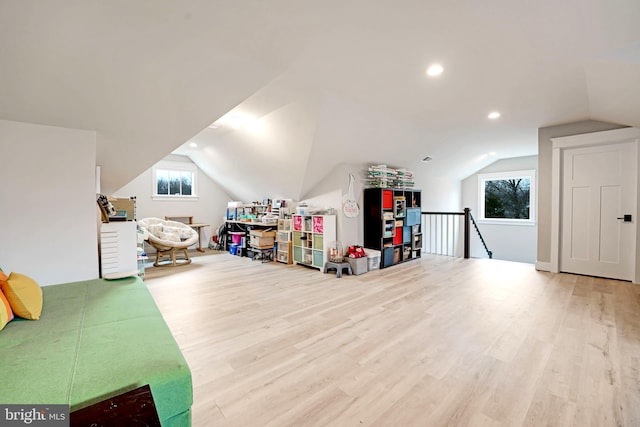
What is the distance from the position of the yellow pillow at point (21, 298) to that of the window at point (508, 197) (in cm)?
879

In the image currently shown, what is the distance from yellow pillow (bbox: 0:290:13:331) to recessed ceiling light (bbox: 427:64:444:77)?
362 centimetres

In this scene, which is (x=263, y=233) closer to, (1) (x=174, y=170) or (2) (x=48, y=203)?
(1) (x=174, y=170)

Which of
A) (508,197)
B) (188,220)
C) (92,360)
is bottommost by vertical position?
(92,360)

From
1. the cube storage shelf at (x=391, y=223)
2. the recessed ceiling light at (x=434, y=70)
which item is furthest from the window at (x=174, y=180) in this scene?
the recessed ceiling light at (x=434, y=70)

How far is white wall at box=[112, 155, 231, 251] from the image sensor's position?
20.2ft

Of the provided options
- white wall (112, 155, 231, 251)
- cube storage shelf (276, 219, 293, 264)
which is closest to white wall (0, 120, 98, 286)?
cube storage shelf (276, 219, 293, 264)

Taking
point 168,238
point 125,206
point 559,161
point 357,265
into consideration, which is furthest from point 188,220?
point 559,161

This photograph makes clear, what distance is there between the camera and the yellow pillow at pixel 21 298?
1.65 metres

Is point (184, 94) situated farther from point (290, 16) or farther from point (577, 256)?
point (577, 256)

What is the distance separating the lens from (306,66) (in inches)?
102

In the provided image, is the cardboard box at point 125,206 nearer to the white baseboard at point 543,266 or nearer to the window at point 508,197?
the white baseboard at point 543,266

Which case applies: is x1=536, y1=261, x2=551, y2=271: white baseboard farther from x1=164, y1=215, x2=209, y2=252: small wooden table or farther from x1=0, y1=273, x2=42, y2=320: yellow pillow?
x1=164, y1=215, x2=209, y2=252: small wooden table

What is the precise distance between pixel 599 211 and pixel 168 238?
24.0 ft

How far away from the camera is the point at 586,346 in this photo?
7.04 feet
